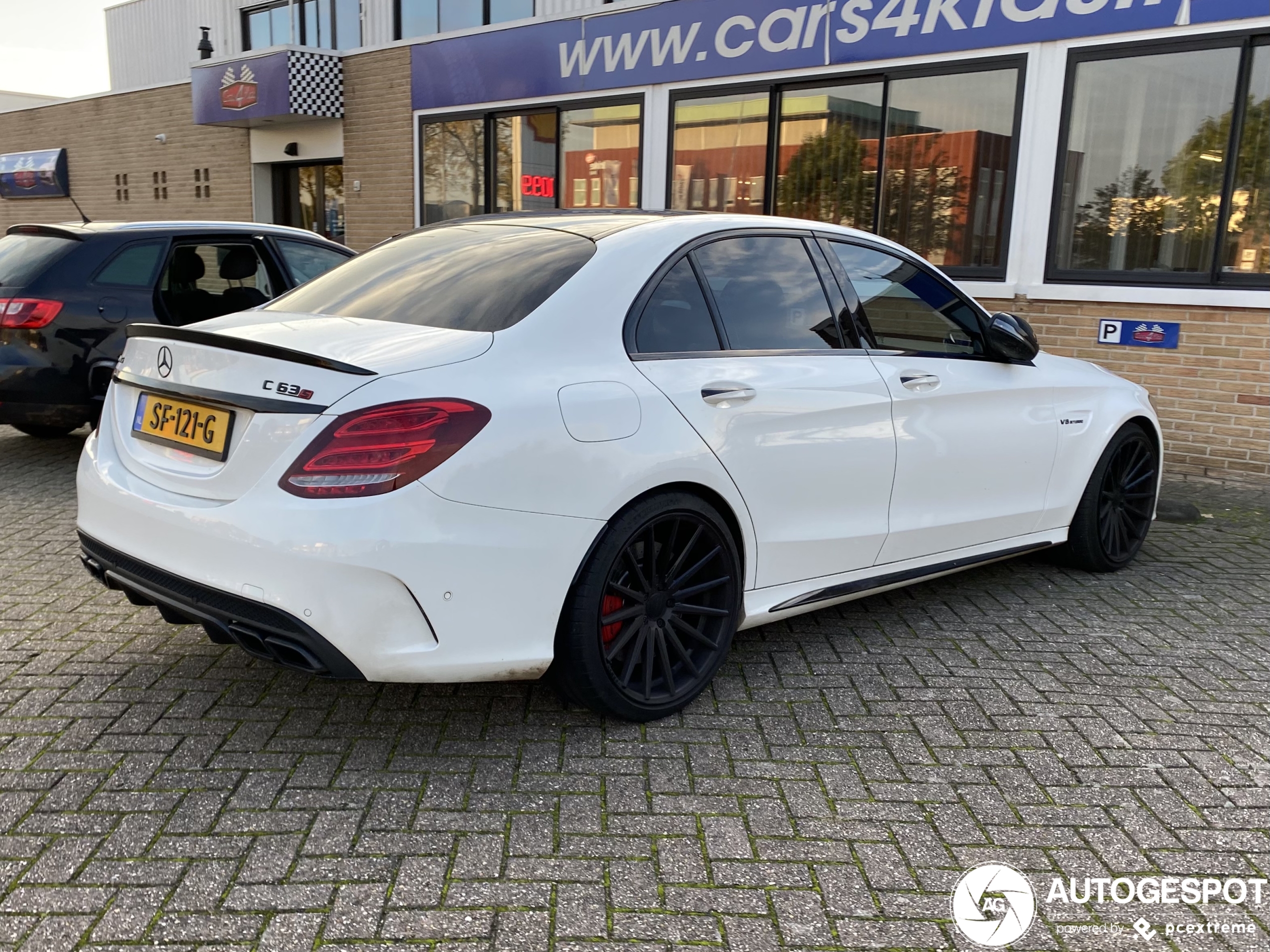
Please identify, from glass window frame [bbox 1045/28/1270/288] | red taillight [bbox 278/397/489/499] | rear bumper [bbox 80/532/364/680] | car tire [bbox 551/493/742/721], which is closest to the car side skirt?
car tire [bbox 551/493/742/721]

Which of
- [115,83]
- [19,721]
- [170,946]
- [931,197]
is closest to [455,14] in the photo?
[931,197]

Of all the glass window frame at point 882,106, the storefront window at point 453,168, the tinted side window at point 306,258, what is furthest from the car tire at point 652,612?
the storefront window at point 453,168

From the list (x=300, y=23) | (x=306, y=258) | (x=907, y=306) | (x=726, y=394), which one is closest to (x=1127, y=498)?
(x=907, y=306)

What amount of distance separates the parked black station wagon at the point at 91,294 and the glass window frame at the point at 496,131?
5.37 meters

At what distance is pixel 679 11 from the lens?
424 inches

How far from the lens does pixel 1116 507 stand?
5285 mm

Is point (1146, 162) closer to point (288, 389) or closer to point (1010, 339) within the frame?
point (1010, 339)

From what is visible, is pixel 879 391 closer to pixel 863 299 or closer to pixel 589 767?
pixel 863 299

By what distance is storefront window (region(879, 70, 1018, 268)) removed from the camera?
8969 mm

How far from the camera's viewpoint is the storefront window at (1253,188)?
7637 mm

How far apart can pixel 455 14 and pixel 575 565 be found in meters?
13.4

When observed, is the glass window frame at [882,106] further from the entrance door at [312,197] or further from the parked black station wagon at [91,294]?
the entrance door at [312,197]

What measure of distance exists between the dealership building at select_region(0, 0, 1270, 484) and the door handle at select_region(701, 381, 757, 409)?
593 cm

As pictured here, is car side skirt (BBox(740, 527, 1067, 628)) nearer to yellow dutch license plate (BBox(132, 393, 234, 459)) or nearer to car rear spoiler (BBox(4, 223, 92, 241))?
yellow dutch license plate (BBox(132, 393, 234, 459))
